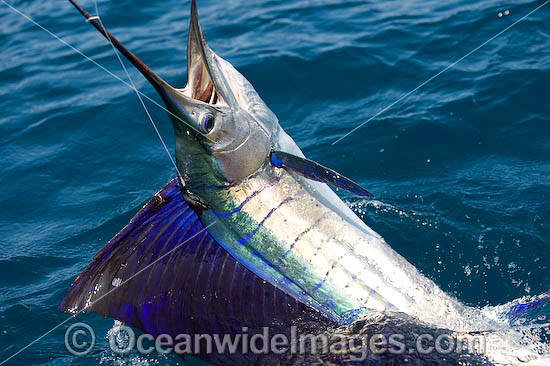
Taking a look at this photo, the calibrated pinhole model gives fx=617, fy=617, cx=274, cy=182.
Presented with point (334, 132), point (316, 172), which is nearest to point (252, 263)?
point (316, 172)

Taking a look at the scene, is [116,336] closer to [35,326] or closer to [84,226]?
[35,326]

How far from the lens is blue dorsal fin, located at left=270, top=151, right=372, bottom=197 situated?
2.52 meters

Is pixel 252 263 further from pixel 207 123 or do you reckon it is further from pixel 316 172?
pixel 207 123

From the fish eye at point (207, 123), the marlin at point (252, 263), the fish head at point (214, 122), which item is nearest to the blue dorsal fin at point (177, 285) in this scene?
the marlin at point (252, 263)

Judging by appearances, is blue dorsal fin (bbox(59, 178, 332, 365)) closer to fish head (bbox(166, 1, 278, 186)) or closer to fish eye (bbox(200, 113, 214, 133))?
fish head (bbox(166, 1, 278, 186))

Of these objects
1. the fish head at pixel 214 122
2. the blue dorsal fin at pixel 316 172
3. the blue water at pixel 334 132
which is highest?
the fish head at pixel 214 122

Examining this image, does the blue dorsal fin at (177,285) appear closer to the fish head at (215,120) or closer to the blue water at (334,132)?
the fish head at (215,120)

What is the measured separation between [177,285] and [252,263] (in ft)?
1.26

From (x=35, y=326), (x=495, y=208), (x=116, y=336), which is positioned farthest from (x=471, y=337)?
(x=35, y=326)

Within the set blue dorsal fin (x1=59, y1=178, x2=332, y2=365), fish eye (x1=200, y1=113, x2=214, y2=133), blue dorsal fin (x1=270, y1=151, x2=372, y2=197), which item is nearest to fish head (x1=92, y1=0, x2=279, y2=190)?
fish eye (x1=200, y1=113, x2=214, y2=133)

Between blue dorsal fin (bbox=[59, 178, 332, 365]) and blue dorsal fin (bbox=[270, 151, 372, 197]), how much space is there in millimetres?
551

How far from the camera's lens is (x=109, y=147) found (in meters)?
5.77

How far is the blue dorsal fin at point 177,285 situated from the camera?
2867 millimetres

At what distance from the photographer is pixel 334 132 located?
549 cm
